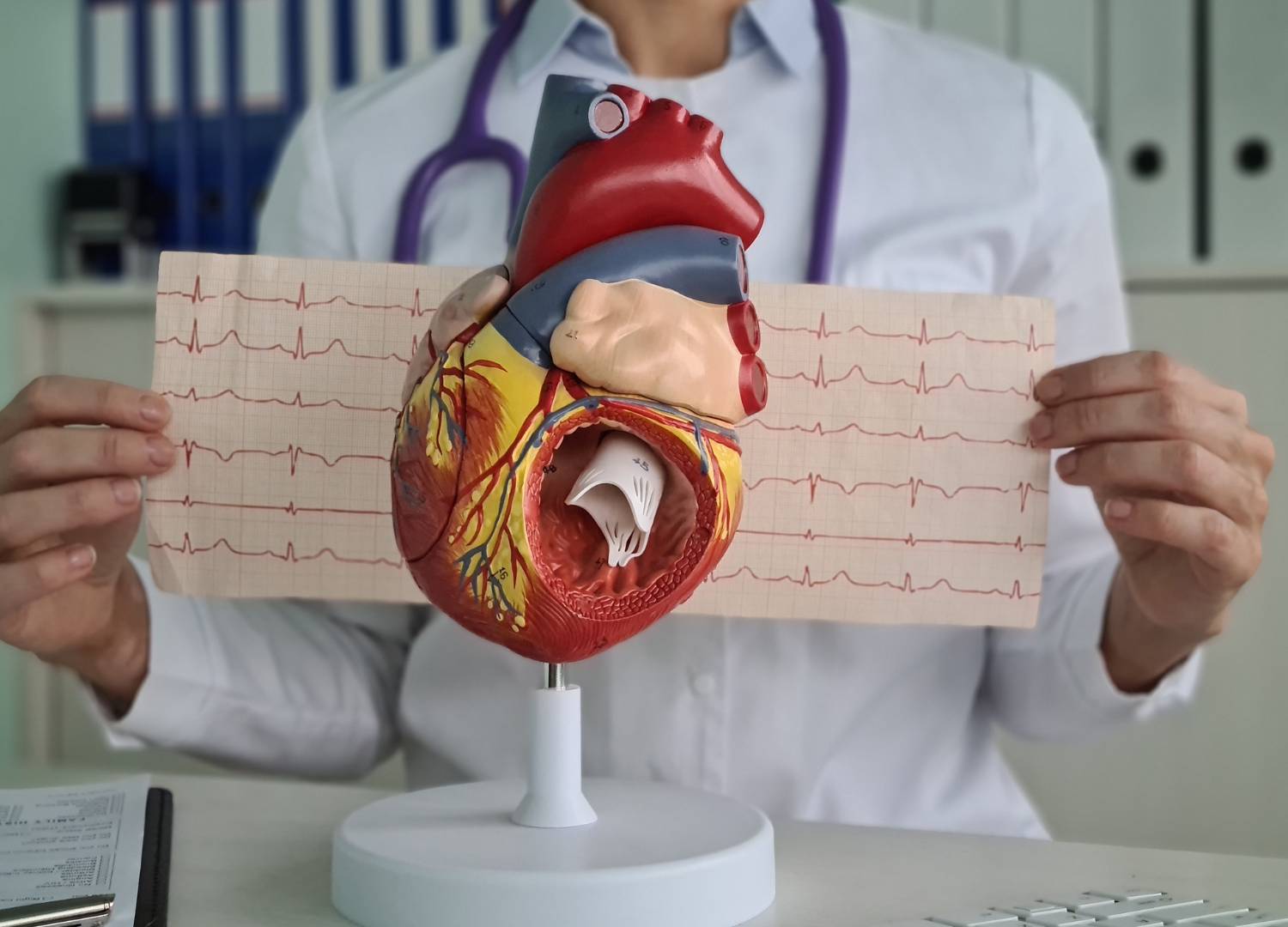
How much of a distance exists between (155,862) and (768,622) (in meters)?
0.37

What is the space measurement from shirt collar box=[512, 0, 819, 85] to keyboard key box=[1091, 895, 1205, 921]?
522mm

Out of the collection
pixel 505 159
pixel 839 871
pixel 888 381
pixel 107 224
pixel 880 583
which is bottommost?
pixel 839 871

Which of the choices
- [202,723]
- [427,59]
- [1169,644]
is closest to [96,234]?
[427,59]

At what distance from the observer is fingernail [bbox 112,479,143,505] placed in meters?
0.61

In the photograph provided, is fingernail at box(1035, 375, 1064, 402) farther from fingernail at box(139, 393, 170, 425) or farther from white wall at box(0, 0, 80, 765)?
white wall at box(0, 0, 80, 765)

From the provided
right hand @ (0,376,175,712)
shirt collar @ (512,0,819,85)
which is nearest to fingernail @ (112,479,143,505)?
right hand @ (0,376,175,712)

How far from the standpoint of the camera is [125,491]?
2.01ft

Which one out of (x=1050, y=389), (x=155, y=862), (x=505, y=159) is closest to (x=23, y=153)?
(x=505, y=159)

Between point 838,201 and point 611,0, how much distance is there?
196mm

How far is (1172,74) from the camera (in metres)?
1.27

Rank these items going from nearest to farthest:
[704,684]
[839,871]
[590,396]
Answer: [590,396] < [839,871] < [704,684]

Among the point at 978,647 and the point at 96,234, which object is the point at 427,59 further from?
the point at 96,234

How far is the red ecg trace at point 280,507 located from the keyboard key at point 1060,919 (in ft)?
1.11

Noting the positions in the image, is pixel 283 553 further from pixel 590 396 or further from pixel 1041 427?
pixel 1041 427
